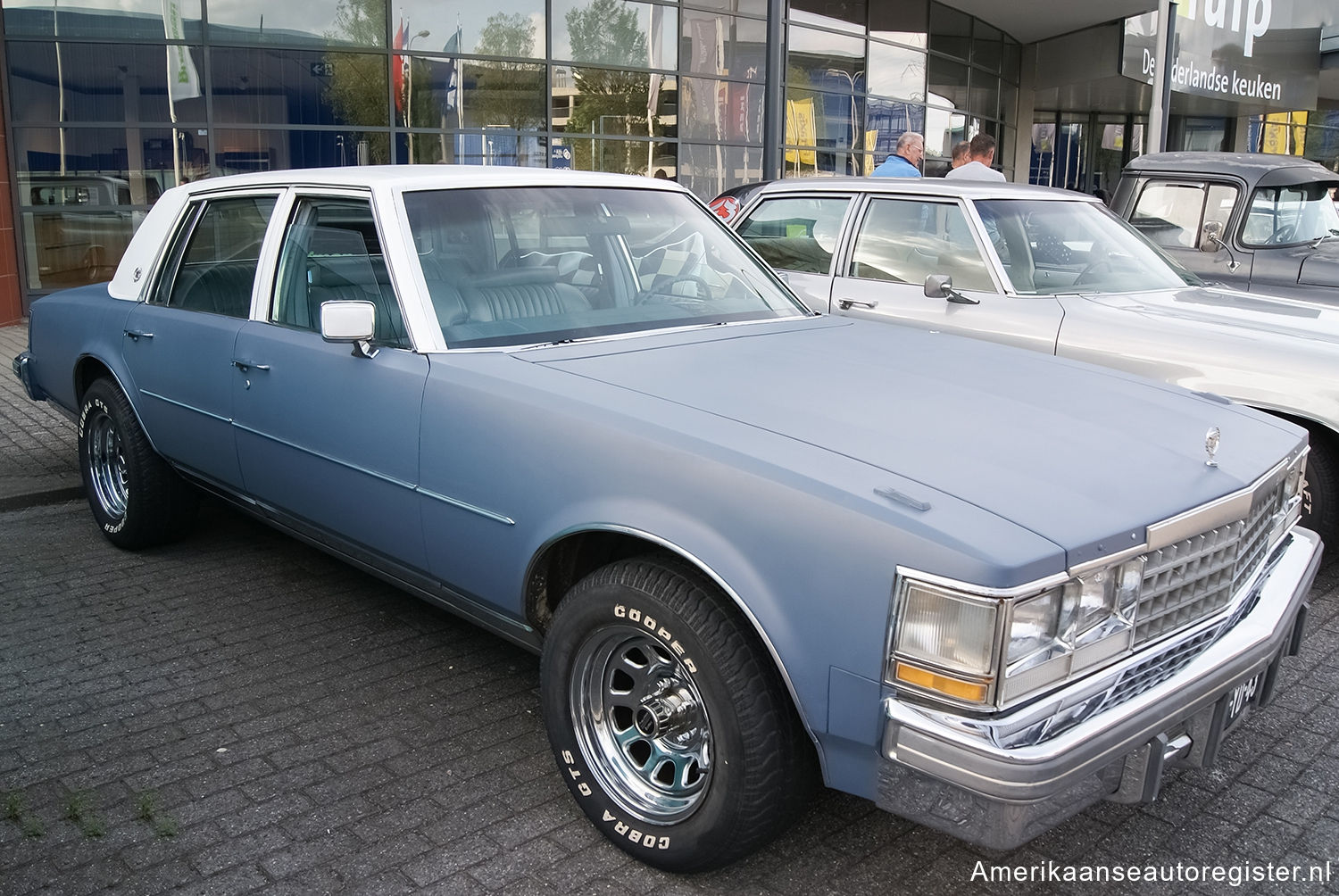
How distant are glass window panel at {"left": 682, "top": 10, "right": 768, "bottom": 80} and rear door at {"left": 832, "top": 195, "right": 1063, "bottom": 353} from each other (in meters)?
10.2

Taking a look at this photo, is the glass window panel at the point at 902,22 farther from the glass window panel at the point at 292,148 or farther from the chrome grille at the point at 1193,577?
the chrome grille at the point at 1193,577

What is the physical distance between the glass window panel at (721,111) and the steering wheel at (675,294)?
12.4 m

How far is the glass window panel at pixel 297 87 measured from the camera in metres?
12.9

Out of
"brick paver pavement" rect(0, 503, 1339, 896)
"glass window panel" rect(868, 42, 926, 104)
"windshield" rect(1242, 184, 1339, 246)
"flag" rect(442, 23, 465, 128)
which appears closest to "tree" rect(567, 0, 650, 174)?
"flag" rect(442, 23, 465, 128)

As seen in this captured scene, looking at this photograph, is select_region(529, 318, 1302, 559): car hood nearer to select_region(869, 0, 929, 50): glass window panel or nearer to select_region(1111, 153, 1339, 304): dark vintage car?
select_region(1111, 153, 1339, 304): dark vintage car

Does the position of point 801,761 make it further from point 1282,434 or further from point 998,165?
point 998,165

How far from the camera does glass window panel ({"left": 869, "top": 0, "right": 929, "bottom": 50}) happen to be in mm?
18625

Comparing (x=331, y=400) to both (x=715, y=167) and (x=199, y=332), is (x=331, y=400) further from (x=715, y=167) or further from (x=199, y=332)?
(x=715, y=167)

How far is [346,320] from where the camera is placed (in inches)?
132

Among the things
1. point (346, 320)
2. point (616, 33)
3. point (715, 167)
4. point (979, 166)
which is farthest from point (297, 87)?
point (346, 320)

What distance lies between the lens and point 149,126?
12.8m

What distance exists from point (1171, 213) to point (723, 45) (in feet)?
31.3

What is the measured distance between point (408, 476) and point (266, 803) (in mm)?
983

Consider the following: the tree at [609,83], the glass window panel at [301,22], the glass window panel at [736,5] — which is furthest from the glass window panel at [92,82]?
the glass window panel at [736,5]
